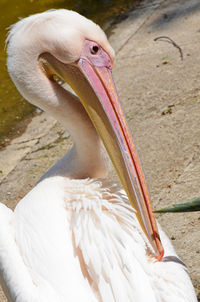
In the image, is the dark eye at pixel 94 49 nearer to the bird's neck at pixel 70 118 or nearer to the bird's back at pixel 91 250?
the bird's neck at pixel 70 118

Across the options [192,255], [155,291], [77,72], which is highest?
[77,72]

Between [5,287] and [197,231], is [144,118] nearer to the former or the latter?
[197,231]

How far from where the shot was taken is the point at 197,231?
288cm

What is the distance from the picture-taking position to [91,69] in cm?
230

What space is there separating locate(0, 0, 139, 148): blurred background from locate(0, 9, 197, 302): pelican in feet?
5.90

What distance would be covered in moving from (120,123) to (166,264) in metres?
0.59

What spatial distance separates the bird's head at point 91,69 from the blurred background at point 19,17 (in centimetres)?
178

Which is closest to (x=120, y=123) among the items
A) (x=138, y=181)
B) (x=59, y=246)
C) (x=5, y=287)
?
(x=138, y=181)

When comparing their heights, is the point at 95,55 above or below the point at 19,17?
above

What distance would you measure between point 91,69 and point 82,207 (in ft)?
1.93

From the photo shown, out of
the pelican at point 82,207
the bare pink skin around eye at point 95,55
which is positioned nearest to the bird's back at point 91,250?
the pelican at point 82,207

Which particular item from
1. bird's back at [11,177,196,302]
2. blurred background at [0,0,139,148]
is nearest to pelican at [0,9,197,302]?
bird's back at [11,177,196,302]

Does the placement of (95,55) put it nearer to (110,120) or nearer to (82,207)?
(110,120)

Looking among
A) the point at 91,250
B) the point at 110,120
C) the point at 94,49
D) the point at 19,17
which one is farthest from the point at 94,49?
the point at 19,17
